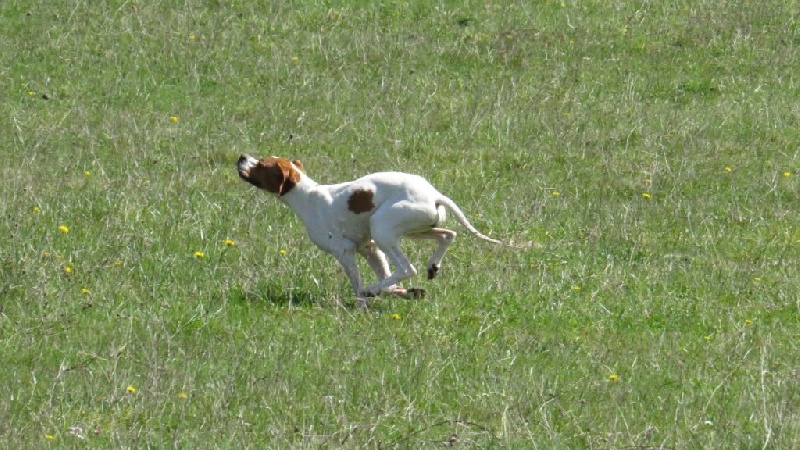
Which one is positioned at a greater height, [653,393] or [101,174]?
[653,393]

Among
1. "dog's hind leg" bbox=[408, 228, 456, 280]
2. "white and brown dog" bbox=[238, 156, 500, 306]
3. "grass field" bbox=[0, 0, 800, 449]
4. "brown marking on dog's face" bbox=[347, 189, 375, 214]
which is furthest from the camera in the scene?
"dog's hind leg" bbox=[408, 228, 456, 280]

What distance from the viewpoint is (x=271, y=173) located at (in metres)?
9.20

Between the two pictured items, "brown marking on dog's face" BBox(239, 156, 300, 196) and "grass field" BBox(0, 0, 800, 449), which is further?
"brown marking on dog's face" BBox(239, 156, 300, 196)

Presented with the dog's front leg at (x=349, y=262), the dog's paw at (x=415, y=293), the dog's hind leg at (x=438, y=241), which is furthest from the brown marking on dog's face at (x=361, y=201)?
the dog's paw at (x=415, y=293)

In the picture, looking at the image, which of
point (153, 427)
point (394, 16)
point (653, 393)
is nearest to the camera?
point (153, 427)

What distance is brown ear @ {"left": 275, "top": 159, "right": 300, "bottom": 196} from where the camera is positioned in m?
9.19

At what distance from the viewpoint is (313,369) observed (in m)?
7.71

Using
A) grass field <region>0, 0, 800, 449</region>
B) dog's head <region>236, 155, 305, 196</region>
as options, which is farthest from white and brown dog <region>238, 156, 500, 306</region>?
grass field <region>0, 0, 800, 449</region>

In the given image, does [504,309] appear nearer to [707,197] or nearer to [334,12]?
[707,197]

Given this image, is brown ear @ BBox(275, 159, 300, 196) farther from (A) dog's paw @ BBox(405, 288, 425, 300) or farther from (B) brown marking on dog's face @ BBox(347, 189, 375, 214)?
(A) dog's paw @ BBox(405, 288, 425, 300)

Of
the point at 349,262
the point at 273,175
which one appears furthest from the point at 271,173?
→ the point at 349,262

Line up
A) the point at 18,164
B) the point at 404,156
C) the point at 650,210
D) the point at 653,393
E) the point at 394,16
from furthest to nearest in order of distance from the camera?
the point at 394,16 < the point at 404,156 < the point at 18,164 < the point at 650,210 < the point at 653,393

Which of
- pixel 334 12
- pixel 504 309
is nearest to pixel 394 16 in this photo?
pixel 334 12

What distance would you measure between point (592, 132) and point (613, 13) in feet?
12.4
